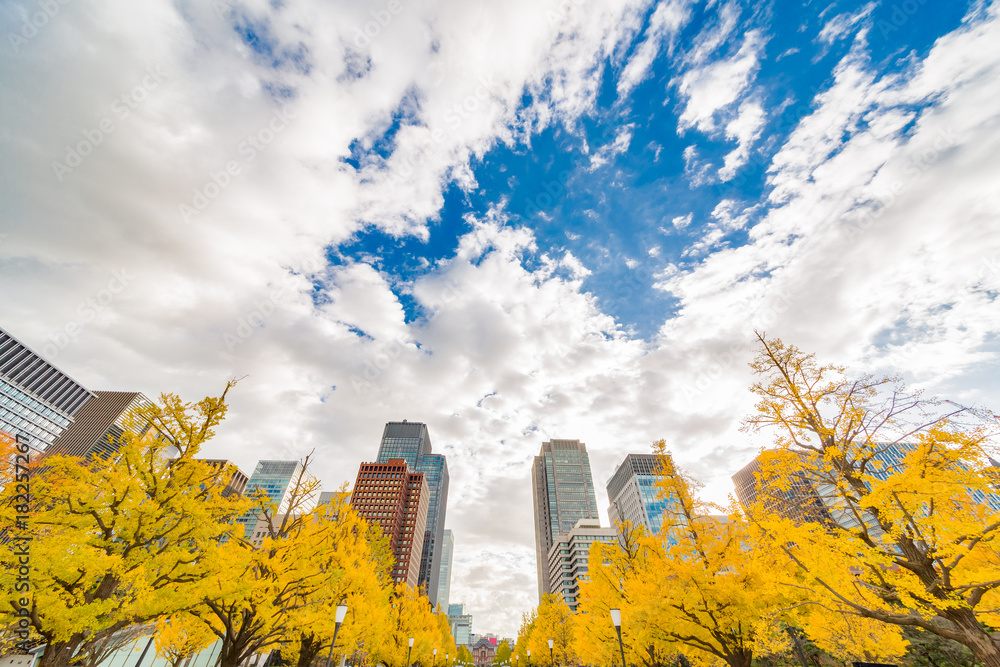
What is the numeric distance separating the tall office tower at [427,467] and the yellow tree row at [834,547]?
15883 centimetres

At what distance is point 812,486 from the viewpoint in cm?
963

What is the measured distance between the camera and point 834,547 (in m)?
8.73

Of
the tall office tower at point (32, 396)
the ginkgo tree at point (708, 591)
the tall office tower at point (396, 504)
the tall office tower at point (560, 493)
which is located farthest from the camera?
the tall office tower at point (560, 493)

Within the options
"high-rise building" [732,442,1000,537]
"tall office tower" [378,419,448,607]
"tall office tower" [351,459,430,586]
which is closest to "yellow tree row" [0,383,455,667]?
"high-rise building" [732,442,1000,537]

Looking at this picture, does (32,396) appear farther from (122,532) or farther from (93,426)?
(122,532)

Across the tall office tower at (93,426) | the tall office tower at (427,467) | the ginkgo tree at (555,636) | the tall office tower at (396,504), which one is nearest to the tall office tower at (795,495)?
the ginkgo tree at (555,636)

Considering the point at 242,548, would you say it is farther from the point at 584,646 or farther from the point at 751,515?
the point at 584,646

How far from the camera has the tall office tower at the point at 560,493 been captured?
468ft

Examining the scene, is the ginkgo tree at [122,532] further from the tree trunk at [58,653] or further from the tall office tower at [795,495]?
the tall office tower at [795,495]

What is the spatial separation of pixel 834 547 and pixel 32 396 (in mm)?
140584

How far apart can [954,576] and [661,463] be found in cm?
834

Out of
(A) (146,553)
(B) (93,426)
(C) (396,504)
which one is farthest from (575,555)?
(B) (93,426)

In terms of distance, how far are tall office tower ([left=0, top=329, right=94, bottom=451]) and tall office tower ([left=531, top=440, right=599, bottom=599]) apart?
151352 millimetres

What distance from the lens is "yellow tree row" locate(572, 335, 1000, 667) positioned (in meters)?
7.64
